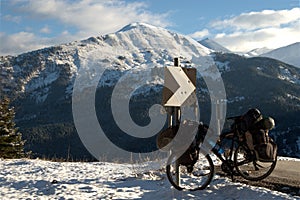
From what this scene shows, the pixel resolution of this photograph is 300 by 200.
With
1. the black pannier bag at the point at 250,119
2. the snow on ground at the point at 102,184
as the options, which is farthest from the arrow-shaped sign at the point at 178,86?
the snow on ground at the point at 102,184

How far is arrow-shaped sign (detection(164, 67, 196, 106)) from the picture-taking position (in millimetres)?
8320

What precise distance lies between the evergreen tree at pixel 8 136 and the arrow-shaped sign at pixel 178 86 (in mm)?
25164

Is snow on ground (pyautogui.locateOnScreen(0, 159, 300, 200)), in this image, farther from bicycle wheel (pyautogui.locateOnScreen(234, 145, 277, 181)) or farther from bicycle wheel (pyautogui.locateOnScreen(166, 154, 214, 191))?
bicycle wheel (pyautogui.locateOnScreen(234, 145, 277, 181))

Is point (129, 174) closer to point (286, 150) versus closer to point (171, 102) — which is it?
point (171, 102)

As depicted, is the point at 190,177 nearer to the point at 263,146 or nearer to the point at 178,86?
the point at 263,146

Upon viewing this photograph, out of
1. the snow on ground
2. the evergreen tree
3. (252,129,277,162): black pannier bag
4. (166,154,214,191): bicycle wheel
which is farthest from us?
the evergreen tree

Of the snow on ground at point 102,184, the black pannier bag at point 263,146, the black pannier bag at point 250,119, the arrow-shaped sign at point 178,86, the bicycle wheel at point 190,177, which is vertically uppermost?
the arrow-shaped sign at point 178,86

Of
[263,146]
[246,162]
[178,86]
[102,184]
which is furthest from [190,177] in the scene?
[178,86]

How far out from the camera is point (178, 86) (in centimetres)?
836

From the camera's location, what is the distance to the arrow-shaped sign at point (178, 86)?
8320 millimetres

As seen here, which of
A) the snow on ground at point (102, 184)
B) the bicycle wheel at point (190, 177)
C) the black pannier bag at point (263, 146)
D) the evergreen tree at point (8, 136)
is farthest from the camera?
the evergreen tree at point (8, 136)

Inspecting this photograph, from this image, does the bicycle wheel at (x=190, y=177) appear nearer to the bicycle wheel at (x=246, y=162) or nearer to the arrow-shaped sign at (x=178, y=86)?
the bicycle wheel at (x=246, y=162)

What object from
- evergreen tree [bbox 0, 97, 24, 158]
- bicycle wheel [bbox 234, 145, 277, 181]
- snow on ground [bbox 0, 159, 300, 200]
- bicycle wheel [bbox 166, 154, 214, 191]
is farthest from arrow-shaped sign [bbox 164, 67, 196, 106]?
evergreen tree [bbox 0, 97, 24, 158]

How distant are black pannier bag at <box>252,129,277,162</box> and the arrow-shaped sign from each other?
65.1 inches
